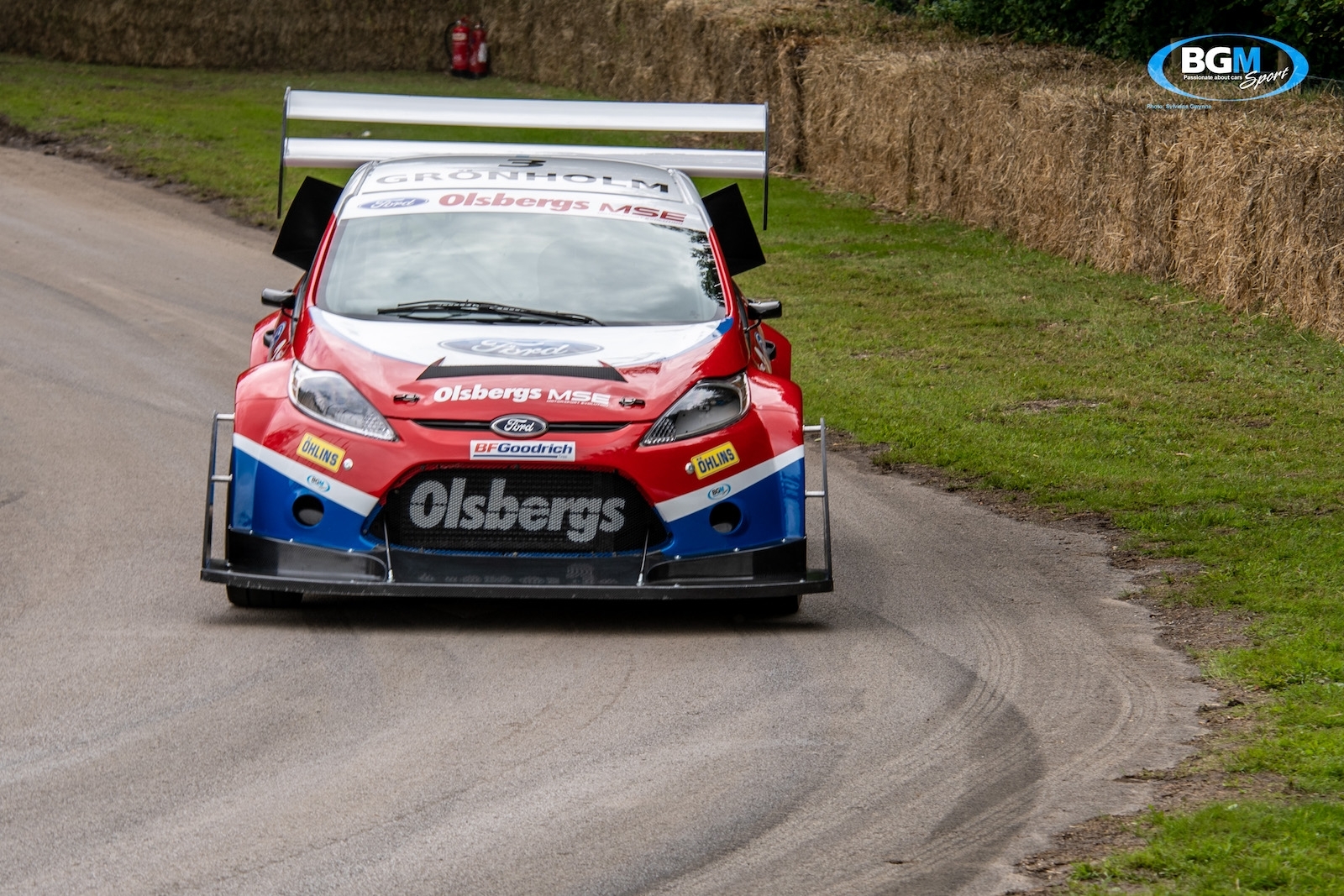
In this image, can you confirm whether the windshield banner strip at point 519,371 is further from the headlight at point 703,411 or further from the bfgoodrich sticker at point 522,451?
the bfgoodrich sticker at point 522,451

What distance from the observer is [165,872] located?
4.64 meters

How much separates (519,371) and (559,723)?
5.76 feet

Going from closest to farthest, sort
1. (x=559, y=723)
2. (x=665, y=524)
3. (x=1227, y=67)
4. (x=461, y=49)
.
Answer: (x=559, y=723) < (x=665, y=524) < (x=1227, y=67) < (x=461, y=49)

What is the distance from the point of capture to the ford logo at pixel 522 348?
7402mm

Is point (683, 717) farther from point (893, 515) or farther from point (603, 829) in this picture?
point (893, 515)

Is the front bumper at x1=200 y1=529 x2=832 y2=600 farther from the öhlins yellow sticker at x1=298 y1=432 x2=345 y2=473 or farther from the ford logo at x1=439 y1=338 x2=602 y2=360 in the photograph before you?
the ford logo at x1=439 y1=338 x2=602 y2=360

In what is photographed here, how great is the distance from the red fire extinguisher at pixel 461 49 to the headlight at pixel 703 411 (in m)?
32.1

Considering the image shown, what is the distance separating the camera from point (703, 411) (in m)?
7.31

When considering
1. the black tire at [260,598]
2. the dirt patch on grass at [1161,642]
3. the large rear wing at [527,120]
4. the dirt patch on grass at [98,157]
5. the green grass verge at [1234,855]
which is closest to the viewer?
the green grass verge at [1234,855]

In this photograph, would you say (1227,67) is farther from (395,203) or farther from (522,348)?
(522,348)

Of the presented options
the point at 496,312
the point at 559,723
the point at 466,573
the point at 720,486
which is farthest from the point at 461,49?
the point at 559,723

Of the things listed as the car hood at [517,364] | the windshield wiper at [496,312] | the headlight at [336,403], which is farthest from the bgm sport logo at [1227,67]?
the headlight at [336,403]

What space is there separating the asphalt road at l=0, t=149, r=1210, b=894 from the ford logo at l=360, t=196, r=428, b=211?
1818 mm

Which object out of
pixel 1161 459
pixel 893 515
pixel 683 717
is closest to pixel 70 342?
pixel 893 515
